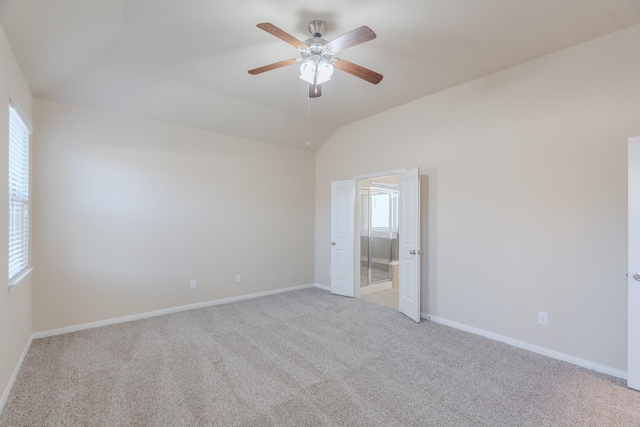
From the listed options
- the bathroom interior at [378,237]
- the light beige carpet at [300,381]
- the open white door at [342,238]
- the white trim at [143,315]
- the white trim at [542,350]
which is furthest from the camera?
the bathroom interior at [378,237]

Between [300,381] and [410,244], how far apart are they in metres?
2.35

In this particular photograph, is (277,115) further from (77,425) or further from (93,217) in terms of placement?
(77,425)

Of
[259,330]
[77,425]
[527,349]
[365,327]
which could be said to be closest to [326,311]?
[365,327]

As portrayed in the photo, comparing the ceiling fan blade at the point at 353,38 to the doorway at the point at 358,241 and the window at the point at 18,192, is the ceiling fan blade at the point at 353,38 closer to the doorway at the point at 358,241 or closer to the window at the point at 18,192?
the doorway at the point at 358,241

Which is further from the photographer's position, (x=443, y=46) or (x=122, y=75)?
(x=122, y=75)

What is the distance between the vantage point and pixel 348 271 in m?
5.20

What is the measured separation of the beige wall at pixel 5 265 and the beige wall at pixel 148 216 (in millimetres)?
712

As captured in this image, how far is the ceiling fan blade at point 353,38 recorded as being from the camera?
78.0 inches

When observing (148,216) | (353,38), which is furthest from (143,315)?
(353,38)

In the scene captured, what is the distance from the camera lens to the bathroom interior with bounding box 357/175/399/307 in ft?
18.9

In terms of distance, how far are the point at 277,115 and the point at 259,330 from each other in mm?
3177

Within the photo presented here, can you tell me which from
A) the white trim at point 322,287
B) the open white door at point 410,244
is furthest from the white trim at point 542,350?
the white trim at point 322,287

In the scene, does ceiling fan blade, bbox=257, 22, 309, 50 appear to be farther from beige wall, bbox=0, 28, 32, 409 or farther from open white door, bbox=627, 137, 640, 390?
open white door, bbox=627, 137, 640, 390

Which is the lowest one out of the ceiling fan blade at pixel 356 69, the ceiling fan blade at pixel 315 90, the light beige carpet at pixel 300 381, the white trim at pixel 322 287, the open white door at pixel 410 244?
the white trim at pixel 322 287
